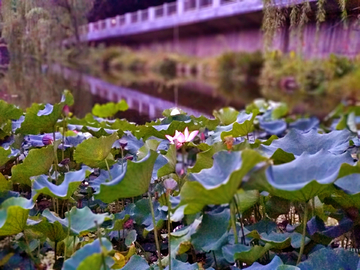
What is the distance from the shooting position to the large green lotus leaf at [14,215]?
0.70 meters

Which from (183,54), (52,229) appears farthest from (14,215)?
(183,54)

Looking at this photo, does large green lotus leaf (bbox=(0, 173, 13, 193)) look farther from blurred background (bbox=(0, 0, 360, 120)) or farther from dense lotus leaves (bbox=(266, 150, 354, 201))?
blurred background (bbox=(0, 0, 360, 120))

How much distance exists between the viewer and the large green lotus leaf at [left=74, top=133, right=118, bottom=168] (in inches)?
39.5

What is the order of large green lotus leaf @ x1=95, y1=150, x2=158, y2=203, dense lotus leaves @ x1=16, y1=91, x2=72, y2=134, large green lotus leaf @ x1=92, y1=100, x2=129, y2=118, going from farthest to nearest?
large green lotus leaf @ x1=92, y1=100, x2=129, y2=118, dense lotus leaves @ x1=16, y1=91, x2=72, y2=134, large green lotus leaf @ x1=95, y1=150, x2=158, y2=203

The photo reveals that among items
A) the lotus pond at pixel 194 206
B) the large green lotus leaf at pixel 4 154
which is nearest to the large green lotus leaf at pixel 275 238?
the lotus pond at pixel 194 206

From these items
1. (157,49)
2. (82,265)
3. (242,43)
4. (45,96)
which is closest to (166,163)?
(82,265)

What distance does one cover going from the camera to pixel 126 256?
0.89 metres

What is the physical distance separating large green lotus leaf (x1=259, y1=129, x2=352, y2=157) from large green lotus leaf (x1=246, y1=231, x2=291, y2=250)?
241mm

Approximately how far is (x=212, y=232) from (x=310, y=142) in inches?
16.6

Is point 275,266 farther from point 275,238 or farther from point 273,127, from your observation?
point 273,127

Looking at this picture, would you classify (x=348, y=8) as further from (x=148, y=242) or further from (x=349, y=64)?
(x=349, y=64)

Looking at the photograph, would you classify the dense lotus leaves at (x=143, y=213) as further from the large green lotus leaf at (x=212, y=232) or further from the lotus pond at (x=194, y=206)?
the large green lotus leaf at (x=212, y=232)

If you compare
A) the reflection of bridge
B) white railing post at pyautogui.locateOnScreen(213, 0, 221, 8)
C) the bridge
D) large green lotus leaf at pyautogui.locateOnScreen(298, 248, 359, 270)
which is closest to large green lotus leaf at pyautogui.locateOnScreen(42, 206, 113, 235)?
large green lotus leaf at pyautogui.locateOnScreen(298, 248, 359, 270)

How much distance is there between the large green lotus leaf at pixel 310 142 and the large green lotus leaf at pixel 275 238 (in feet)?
0.79
